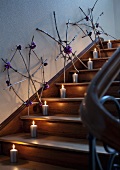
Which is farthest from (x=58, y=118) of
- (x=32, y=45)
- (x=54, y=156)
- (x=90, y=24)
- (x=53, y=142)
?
(x=90, y=24)

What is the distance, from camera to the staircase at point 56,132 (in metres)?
1.93

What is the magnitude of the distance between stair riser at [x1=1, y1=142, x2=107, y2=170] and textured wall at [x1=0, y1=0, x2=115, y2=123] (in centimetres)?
41

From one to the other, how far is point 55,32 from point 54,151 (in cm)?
166

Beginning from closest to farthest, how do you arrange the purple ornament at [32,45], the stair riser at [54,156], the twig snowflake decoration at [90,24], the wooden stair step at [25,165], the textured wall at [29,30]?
the stair riser at [54,156], the wooden stair step at [25,165], the textured wall at [29,30], the purple ornament at [32,45], the twig snowflake decoration at [90,24]

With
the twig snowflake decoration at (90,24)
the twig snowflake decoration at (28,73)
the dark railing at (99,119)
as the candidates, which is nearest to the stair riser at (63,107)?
the twig snowflake decoration at (28,73)

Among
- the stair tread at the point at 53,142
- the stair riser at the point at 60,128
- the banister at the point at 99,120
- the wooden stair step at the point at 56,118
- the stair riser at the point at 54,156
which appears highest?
the banister at the point at 99,120

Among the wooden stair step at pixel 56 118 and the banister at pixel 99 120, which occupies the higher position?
the banister at pixel 99 120

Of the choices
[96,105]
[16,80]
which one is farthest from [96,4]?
[96,105]

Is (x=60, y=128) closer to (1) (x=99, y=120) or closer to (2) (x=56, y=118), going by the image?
(2) (x=56, y=118)

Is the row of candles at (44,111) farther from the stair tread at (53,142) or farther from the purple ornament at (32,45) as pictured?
the purple ornament at (32,45)

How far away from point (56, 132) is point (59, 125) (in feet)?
0.28

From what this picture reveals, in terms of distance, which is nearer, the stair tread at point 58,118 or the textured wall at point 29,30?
the stair tread at point 58,118

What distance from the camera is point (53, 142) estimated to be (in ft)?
6.90

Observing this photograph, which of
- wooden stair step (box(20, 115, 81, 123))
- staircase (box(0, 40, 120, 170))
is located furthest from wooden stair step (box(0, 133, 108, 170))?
wooden stair step (box(20, 115, 81, 123))
